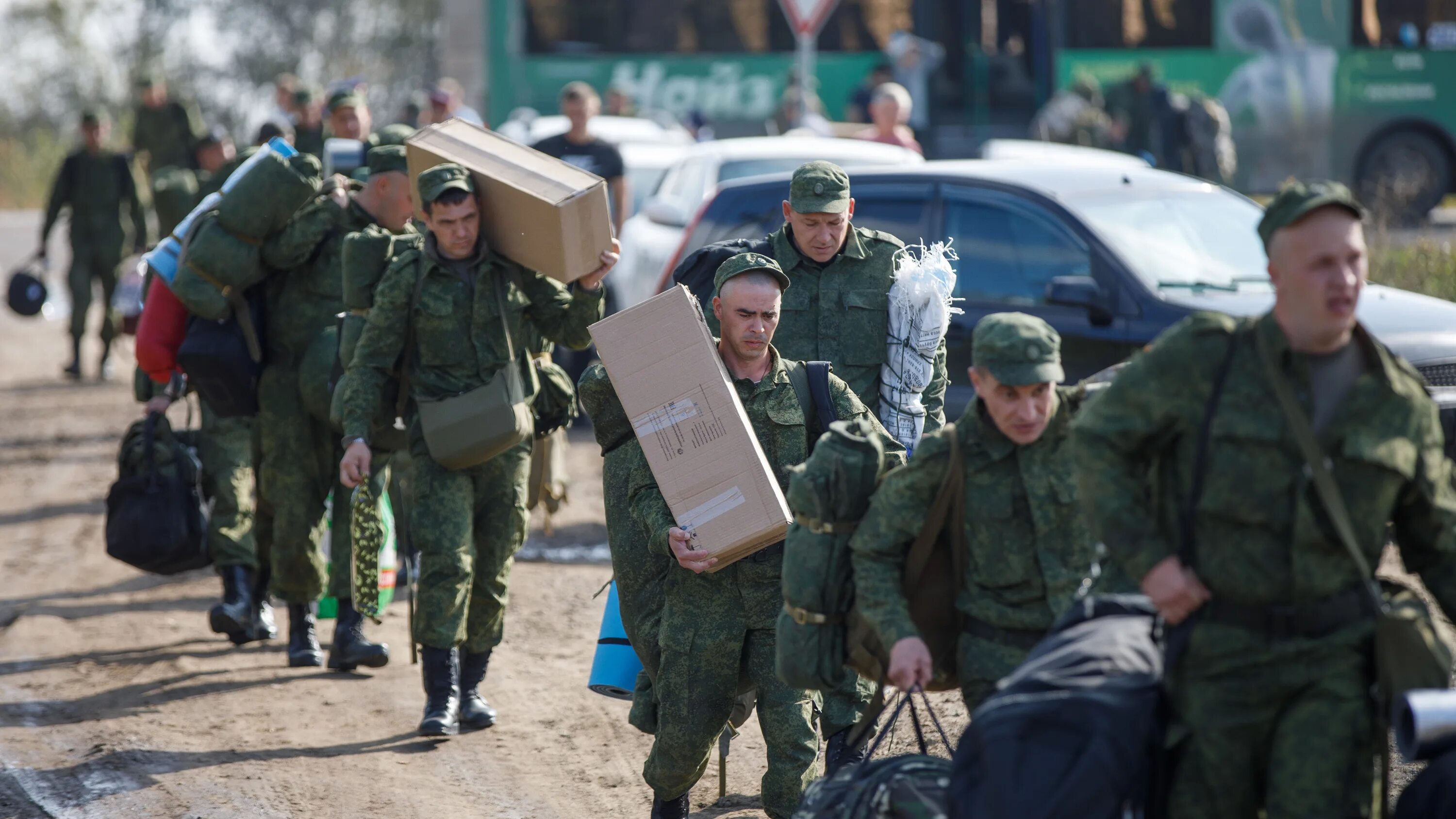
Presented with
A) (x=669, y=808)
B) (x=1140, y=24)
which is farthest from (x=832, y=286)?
(x=1140, y=24)

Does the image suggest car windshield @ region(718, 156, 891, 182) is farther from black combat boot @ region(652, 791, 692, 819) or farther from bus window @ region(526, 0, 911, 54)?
bus window @ region(526, 0, 911, 54)

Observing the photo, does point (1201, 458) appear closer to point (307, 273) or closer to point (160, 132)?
point (307, 273)

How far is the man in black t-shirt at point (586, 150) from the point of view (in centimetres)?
1334

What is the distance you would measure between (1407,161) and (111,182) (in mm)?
14073

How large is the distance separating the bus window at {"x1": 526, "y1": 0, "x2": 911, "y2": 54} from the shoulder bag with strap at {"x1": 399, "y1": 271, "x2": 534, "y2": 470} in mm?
15212

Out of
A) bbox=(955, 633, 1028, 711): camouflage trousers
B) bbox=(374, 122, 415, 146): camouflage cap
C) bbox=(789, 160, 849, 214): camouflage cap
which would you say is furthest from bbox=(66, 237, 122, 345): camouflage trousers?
bbox=(955, 633, 1028, 711): camouflage trousers

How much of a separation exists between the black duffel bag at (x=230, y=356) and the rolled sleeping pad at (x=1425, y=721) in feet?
17.1

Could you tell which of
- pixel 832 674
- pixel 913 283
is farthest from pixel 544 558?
pixel 832 674

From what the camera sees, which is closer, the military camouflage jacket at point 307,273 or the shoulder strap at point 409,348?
the shoulder strap at point 409,348

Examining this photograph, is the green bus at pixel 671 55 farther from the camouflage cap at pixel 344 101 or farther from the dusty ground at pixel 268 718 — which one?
the dusty ground at pixel 268 718

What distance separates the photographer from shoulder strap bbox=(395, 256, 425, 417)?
6.18 m

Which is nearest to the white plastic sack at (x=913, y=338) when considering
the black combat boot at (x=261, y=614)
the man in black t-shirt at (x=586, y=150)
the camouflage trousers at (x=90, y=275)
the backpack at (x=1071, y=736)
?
the backpack at (x=1071, y=736)

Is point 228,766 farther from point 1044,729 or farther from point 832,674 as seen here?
point 1044,729

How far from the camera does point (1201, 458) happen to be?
3410mm
